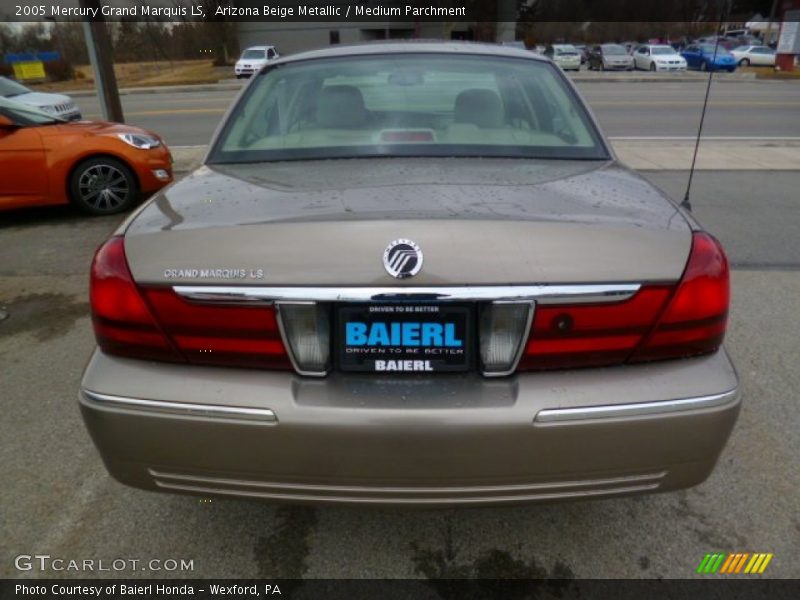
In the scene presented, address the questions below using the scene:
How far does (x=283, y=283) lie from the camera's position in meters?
1.64

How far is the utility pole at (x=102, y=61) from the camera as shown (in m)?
8.70

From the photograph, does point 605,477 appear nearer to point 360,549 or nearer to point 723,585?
point 723,585

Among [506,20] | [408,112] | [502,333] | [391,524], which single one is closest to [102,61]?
[408,112]

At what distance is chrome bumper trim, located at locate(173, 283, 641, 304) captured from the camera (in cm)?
162

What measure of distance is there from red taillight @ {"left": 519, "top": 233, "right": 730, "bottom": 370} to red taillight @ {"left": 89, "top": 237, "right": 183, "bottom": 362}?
1.04 m

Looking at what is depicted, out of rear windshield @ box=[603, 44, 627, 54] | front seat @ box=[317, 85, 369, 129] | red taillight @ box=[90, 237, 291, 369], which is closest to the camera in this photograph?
red taillight @ box=[90, 237, 291, 369]

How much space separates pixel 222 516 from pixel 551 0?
232 feet

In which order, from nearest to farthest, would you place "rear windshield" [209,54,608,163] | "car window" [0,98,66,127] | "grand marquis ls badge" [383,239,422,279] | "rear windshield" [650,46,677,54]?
"grand marquis ls badge" [383,239,422,279]
"rear windshield" [209,54,608,163]
"car window" [0,98,66,127]
"rear windshield" [650,46,677,54]

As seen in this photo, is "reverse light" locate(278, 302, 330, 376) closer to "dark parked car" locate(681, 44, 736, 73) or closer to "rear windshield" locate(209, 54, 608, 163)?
"rear windshield" locate(209, 54, 608, 163)

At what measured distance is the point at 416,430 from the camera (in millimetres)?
1649

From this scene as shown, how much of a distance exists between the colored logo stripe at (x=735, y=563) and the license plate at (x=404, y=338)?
3.97 feet

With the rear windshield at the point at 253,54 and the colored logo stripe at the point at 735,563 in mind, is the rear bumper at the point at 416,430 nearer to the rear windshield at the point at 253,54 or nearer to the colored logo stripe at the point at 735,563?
the colored logo stripe at the point at 735,563

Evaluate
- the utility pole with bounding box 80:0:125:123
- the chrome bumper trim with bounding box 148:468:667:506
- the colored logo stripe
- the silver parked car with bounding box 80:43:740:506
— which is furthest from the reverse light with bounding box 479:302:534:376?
the utility pole with bounding box 80:0:125:123

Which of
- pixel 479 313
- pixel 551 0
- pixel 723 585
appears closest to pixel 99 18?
pixel 479 313
